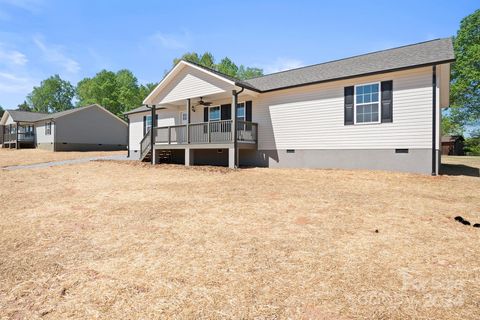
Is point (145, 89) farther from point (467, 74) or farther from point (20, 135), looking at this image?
point (467, 74)

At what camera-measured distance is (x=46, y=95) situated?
78812 millimetres

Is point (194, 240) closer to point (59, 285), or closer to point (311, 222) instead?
point (59, 285)

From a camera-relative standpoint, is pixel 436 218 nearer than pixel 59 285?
No

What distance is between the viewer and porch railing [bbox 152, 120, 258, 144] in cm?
1412

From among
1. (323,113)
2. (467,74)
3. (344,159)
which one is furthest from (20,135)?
(467,74)

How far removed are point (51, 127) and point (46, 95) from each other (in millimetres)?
61926

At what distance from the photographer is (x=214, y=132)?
47.6ft

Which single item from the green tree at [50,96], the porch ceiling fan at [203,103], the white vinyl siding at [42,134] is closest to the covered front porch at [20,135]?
the white vinyl siding at [42,134]

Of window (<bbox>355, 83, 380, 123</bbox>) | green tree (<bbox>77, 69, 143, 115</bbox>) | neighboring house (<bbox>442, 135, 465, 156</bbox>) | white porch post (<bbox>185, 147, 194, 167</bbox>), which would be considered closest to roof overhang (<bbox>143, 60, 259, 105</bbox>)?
white porch post (<bbox>185, 147, 194, 167</bbox>)

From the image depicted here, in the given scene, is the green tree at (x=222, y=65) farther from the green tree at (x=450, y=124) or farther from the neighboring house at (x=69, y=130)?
the green tree at (x=450, y=124)

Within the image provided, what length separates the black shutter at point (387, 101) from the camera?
11039 millimetres

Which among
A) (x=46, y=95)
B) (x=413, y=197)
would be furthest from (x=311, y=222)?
(x=46, y=95)

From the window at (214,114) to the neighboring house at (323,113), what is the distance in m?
0.07

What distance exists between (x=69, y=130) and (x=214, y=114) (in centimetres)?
2329
